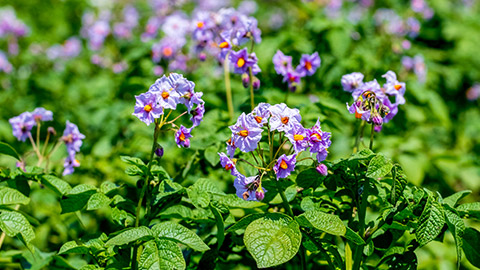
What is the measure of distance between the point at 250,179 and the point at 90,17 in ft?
13.1

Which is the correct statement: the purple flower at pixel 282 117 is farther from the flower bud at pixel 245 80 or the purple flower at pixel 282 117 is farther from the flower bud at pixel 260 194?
the flower bud at pixel 245 80

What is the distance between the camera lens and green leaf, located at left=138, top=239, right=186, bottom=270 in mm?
1379

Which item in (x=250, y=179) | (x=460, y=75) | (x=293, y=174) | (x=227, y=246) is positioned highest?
(x=250, y=179)

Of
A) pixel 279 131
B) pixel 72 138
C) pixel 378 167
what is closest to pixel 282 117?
pixel 279 131

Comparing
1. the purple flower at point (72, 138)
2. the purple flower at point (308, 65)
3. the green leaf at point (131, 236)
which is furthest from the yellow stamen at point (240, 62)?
the green leaf at point (131, 236)

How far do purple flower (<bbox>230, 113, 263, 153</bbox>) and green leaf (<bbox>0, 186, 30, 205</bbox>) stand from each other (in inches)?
30.7

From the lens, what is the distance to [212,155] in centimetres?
198

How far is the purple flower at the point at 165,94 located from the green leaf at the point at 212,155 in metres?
0.42

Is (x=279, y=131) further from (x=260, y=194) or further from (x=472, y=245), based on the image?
(x=472, y=245)

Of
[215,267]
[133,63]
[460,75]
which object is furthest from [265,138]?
[460,75]

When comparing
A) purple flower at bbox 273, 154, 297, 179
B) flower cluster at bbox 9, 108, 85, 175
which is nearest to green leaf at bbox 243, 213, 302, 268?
purple flower at bbox 273, 154, 297, 179

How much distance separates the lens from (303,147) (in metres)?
1.50

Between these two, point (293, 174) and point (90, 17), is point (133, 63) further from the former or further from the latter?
point (293, 174)

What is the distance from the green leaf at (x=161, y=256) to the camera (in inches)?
54.3
